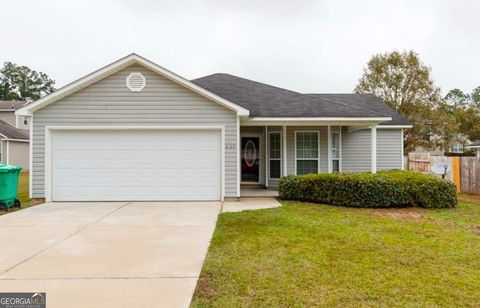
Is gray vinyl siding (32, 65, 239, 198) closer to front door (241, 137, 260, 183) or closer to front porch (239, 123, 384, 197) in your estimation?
front porch (239, 123, 384, 197)

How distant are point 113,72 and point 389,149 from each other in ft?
39.7

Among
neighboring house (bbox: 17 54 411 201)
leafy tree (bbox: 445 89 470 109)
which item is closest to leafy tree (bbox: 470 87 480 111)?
leafy tree (bbox: 445 89 470 109)

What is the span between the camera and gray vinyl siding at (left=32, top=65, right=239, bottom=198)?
1039 cm

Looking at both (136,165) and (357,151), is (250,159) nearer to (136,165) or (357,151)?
(357,151)

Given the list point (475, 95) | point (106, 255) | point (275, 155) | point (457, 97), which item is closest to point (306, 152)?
point (275, 155)

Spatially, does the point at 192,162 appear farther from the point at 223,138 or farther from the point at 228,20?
the point at 228,20

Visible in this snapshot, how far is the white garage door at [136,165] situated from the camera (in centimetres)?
1052

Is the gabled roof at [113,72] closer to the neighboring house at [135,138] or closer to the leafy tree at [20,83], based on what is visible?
the neighboring house at [135,138]

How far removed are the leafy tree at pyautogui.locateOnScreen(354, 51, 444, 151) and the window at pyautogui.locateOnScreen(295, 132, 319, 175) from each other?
17.8 metres

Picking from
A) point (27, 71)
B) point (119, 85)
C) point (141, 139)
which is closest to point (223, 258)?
point (141, 139)

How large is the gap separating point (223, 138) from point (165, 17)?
27.6 ft

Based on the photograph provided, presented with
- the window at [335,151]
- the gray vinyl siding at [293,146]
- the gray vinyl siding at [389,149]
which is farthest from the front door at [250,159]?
the gray vinyl siding at [389,149]

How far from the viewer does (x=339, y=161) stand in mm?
13445

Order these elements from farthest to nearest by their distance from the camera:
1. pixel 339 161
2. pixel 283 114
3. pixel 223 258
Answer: pixel 339 161 < pixel 283 114 < pixel 223 258
